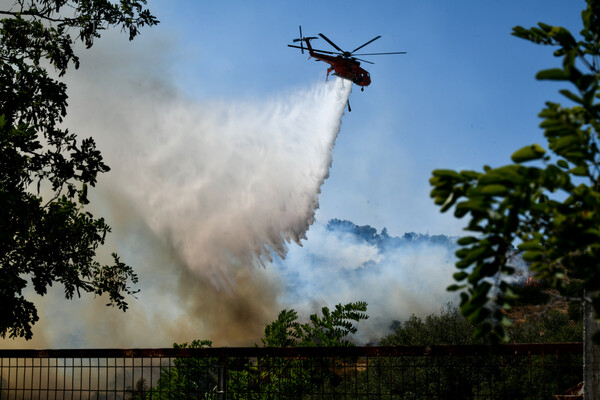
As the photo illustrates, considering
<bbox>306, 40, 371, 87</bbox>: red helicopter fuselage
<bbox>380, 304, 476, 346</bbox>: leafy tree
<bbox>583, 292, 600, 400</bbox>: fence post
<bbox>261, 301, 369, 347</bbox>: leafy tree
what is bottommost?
<bbox>583, 292, 600, 400</bbox>: fence post

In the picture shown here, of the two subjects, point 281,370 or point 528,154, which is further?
→ point 281,370

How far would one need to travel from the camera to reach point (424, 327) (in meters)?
44.1

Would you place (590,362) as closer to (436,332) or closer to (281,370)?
(281,370)

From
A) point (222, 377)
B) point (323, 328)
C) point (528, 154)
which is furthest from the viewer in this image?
point (323, 328)

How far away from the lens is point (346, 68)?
3603 cm

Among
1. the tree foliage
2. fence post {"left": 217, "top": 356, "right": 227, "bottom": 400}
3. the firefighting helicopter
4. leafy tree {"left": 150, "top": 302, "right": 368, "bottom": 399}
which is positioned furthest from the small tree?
the firefighting helicopter

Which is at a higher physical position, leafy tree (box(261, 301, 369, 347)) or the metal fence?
leafy tree (box(261, 301, 369, 347))

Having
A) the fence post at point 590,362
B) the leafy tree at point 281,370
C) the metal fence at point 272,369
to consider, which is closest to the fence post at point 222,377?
the metal fence at point 272,369

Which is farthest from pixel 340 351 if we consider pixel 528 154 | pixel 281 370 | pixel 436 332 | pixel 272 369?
pixel 436 332

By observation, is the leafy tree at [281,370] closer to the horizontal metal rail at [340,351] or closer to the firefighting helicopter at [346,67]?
the horizontal metal rail at [340,351]

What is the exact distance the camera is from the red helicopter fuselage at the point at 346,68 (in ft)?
117

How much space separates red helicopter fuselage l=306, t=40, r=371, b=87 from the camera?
35.6m

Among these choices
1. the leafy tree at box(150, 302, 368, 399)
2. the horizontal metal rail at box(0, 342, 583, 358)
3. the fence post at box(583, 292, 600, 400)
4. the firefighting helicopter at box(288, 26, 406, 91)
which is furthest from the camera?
the firefighting helicopter at box(288, 26, 406, 91)

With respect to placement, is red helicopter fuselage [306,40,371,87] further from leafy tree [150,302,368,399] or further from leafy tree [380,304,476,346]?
leafy tree [150,302,368,399]
